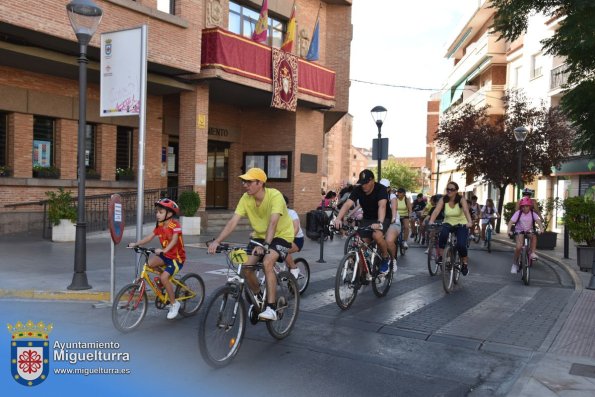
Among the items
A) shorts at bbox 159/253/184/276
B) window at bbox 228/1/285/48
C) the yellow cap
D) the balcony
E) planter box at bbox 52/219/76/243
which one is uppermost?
window at bbox 228/1/285/48

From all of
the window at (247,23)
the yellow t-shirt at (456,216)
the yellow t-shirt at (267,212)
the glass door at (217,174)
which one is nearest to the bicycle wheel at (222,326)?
the yellow t-shirt at (267,212)

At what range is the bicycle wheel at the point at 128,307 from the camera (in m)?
5.84

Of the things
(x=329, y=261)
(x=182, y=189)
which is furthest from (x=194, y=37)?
(x=329, y=261)

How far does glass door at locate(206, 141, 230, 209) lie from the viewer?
23.3 m

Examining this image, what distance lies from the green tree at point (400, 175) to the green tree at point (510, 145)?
212 ft

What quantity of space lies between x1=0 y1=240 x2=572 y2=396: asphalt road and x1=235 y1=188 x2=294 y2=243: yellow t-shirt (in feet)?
3.80

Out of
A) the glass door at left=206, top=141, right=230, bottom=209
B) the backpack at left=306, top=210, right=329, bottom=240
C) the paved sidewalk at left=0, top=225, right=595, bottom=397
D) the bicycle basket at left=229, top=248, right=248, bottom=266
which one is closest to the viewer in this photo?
the paved sidewalk at left=0, top=225, right=595, bottom=397

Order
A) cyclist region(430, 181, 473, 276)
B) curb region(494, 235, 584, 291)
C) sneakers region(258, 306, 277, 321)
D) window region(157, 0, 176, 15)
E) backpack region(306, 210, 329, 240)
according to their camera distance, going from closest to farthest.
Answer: sneakers region(258, 306, 277, 321) → cyclist region(430, 181, 473, 276) → curb region(494, 235, 584, 291) → backpack region(306, 210, 329, 240) → window region(157, 0, 176, 15)

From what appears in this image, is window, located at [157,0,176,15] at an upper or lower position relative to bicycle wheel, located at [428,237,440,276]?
upper

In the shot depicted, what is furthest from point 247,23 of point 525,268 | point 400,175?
point 400,175

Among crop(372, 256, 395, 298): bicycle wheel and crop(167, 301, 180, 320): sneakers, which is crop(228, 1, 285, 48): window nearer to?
crop(372, 256, 395, 298): bicycle wheel

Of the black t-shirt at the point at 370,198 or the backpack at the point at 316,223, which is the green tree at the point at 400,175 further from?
the black t-shirt at the point at 370,198

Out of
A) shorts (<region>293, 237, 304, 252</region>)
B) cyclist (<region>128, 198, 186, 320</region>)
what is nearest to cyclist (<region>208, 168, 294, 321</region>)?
cyclist (<region>128, 198, 186, 320</region>)

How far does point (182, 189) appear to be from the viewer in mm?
17781
